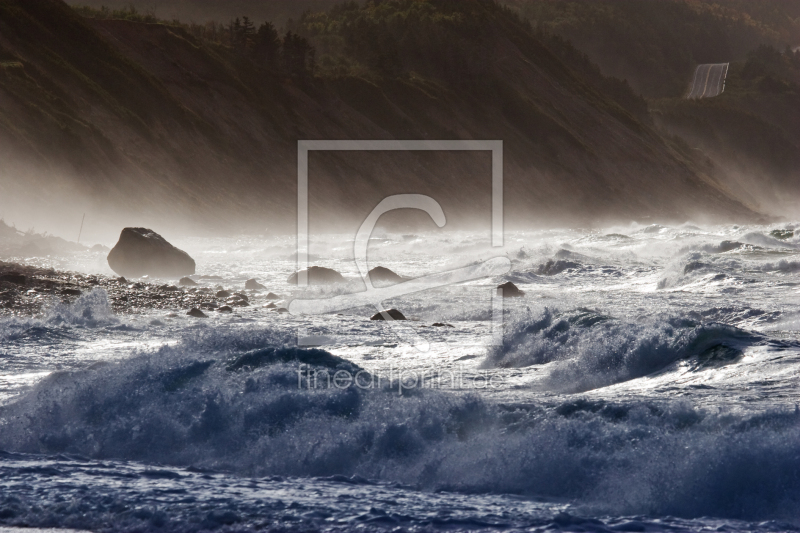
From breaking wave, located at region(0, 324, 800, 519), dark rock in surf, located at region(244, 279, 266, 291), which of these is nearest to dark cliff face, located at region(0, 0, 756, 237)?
dark rock in surf, located at region(244, 279, 266, 291)

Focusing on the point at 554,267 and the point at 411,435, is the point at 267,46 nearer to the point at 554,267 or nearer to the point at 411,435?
the point at 554,267

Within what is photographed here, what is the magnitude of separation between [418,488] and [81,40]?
152 feet

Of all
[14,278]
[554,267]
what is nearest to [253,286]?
[14,278]

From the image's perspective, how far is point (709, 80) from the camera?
422ft

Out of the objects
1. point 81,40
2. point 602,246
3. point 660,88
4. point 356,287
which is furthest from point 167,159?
point 660,88

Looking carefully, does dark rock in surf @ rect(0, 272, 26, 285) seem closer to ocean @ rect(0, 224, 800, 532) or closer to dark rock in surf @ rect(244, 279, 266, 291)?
ocean @ rect(0, 224, 800, 532)

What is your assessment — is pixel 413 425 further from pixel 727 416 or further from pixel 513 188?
pixel 513 188

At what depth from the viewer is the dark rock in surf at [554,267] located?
2116cm

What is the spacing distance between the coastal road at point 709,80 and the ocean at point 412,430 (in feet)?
388

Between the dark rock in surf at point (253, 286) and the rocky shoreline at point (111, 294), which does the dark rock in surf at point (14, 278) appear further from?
the dark rock in surf at point (253, 286)

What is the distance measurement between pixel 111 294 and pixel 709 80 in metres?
131

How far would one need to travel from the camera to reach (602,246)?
100.0ft

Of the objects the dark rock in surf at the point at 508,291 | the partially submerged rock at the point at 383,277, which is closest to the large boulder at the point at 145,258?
the partially submerged rock at the point at 383,277

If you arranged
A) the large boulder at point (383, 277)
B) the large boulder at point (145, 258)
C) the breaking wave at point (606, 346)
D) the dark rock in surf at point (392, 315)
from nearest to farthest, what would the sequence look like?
the breaking wave at point (606, 346) < the dark rock in surf at point (392, 315) < the large boulder at point (383, 277) < the large boulder at point (145, 258)
